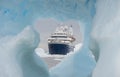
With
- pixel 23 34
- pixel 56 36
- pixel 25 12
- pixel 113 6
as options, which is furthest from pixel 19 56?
pixel 56 36

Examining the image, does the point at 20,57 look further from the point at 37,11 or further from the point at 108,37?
the point at 108,37

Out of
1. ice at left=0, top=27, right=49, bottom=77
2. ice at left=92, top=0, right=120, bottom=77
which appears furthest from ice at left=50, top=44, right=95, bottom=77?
ice at left=92, top=0, right=120, bottom=77

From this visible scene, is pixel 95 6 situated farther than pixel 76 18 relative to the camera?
No

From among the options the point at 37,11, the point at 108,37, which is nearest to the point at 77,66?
the point at 37,11

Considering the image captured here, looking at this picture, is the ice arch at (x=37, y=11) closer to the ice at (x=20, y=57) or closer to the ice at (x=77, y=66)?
the ice at (x=20, y=57)

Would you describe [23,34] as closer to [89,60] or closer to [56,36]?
[89,60]

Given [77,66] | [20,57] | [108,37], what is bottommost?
[77,66]
